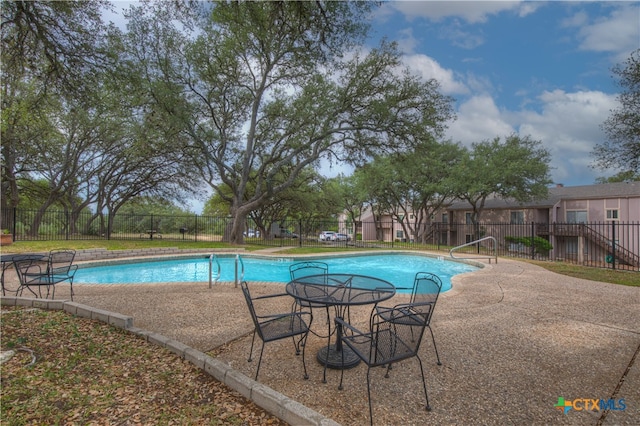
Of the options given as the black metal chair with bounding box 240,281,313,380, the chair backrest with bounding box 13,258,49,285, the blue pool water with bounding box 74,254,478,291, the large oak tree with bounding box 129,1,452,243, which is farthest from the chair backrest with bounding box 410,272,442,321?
the large oak tree with bounding box 129,1,452,243

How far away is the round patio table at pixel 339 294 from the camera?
274cm

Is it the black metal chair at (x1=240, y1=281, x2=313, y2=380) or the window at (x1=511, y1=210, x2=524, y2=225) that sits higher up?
the window at (x1=511, y1=210, x2=524, y2=225)

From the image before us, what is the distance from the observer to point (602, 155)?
820 cm

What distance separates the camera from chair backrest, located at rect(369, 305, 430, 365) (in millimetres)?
2193

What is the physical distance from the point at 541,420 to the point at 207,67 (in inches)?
652

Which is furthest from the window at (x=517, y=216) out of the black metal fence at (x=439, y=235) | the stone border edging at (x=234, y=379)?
the stone border edging at (x=234, y=379)

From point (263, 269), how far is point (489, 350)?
9025mm

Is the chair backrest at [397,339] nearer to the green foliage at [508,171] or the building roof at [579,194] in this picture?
the green foliage at [508,171]

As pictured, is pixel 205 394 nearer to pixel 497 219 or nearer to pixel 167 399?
pixel 167 399

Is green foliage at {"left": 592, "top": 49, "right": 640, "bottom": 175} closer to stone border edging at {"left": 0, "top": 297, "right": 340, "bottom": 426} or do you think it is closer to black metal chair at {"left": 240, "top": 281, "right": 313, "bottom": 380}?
black metal chair at {"left": 240, "top": 281, "right": 313, "bottom": 380}

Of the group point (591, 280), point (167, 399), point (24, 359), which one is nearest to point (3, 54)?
point (24, 359)

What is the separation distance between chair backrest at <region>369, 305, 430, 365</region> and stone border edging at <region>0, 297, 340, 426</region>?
55cm

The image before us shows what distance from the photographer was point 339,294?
124 inches

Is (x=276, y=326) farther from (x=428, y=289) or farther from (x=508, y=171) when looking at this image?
(x=508, y=171)
